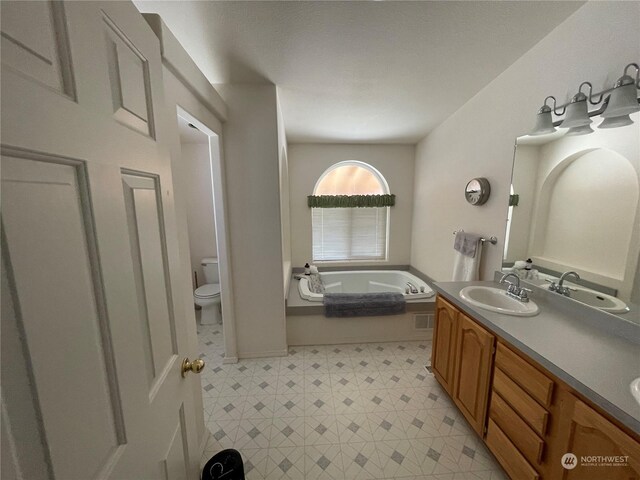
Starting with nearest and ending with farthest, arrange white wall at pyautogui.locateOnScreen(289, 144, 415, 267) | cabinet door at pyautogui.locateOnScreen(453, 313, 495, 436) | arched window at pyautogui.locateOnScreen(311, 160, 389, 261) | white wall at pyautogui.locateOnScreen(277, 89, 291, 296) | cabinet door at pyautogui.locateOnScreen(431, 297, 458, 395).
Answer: cabinet door at pyautogui.locateOnScreen(453, 313, 495, 436) < cabinet door at pyautogui.locateOnScreen(431, 297, 458, 395) < white wall at pyautogui.locateOnScreen(277, 89, 291, 296) < white wall at pyautogui.locateOnScreen(289, 144, 415, 267) < arched window at pyautogui.locateOnScreen(311, 160, 389, 261)

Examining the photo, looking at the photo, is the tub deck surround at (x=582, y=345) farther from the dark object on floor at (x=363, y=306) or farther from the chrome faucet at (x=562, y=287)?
the dark object on floor at (x=363, y=306)

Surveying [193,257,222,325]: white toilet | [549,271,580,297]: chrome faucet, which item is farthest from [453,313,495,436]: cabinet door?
[193,257,222,325]: white toilet

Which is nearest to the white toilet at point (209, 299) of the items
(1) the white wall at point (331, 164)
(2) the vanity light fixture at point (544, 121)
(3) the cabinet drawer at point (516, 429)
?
(1) the white wall at point (331, 164)

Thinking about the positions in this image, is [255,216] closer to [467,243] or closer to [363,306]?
[363,306]

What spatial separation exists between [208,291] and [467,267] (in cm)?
282

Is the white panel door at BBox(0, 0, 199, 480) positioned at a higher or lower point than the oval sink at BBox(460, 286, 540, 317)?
higher

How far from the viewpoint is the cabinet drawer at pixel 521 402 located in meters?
1.05

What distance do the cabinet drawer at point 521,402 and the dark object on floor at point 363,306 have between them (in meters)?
1.21

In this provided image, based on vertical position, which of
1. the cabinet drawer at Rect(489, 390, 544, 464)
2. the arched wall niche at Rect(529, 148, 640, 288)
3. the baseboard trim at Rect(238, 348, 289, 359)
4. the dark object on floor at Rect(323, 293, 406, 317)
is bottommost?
the baseboard trim at Rect(238, 348, 289, 359)

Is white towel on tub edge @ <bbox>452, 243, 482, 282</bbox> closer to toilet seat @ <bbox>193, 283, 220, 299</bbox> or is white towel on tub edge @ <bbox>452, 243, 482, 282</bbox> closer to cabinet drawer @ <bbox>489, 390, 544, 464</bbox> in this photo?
cabinet drawer @ <bbox>489, 390, 544, 464</bbox>

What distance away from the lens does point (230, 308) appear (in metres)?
2.17

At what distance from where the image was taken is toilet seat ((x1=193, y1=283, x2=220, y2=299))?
2.91 meters

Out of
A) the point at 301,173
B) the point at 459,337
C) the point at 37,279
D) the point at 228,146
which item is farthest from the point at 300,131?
the point at 37,279

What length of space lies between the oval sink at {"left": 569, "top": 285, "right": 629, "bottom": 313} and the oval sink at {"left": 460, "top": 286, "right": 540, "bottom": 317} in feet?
0.71
